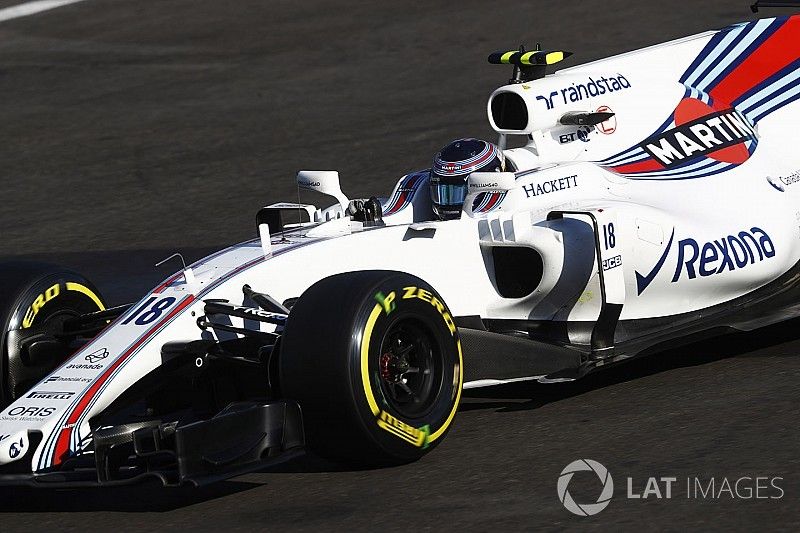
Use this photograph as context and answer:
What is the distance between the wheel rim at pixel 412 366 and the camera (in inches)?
270

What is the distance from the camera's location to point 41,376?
7703 mm

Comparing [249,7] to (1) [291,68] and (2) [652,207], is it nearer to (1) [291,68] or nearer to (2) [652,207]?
(1) [291,68]

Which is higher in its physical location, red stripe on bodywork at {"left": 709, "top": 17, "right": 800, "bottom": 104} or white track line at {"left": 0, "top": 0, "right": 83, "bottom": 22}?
white track line at {"left": 0, "top": 0, "right": 83, "bottom": 22}

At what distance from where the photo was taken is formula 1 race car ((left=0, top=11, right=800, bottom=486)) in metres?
6.55

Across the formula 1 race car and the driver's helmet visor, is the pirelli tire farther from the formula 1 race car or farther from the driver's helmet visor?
the driver's helmet visor

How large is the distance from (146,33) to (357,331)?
52.3ft

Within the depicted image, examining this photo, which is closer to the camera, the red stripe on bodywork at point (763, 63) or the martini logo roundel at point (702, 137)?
the martini logo roundel at point (702, 137)

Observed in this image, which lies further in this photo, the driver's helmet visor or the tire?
the driver's helmet visor

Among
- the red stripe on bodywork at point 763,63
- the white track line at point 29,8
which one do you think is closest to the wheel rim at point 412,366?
the red stripe on bodywork at point 763,63

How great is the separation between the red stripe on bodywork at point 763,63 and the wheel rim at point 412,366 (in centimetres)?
340

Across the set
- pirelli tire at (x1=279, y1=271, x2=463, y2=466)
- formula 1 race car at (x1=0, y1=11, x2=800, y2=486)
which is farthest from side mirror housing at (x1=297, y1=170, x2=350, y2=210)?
pirelli tire at (x1=279, y1=271, x2=463, y2=466)

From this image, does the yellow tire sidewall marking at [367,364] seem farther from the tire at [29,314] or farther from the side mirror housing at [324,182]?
the side mirror housing at [324,182]

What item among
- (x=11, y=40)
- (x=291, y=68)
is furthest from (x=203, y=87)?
(x=11, y=40)

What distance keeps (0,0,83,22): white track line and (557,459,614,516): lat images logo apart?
18184mm
